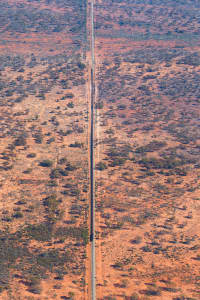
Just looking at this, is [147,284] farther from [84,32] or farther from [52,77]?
[84,32]

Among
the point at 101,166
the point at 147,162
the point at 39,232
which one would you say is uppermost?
the point at 101,166

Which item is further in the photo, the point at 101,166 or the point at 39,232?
the point at 101,166

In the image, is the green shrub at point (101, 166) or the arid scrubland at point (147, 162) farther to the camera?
the green shrub at point (101, 166)

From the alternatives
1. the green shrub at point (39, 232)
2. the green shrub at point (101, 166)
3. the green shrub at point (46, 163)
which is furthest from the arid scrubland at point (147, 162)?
the green shrub at point (46, 163)

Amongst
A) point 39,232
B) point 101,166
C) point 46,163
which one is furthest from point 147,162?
point 39,232

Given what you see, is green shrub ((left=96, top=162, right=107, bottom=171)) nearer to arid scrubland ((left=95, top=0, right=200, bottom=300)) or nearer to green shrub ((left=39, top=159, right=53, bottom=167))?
arid scrubland ((left=95, top=0, right=200, bottom=300))

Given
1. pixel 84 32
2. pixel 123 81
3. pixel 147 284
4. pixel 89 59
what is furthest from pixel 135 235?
pixel 84 32

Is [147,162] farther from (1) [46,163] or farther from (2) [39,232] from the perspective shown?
(2) [39,232]

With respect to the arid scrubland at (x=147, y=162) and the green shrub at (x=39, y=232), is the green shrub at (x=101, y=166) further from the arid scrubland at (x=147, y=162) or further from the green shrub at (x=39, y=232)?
the green shrub at (x=39, y=232)

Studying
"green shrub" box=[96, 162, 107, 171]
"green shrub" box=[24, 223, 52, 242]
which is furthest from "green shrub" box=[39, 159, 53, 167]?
"green shrub" box=[24, 223, 52, 242]

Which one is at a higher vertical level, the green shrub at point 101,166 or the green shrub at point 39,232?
the green shrub at point 101,166

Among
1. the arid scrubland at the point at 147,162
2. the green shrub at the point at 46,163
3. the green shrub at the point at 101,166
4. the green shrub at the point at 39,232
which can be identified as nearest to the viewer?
the arid scrubland at the point at 147,162
